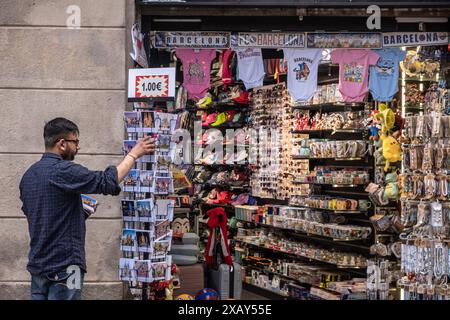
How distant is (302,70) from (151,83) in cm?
258

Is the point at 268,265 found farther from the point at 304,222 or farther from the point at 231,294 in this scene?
the point at 231,294

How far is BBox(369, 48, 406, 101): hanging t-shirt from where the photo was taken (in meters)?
9.04

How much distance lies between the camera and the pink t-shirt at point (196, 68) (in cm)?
904

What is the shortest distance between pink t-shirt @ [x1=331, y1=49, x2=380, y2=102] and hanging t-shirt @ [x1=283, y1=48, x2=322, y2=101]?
0.92ft

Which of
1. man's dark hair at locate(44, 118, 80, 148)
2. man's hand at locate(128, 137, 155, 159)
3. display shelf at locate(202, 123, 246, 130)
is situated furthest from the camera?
display shelf at locate(202, 123, 246, 130)

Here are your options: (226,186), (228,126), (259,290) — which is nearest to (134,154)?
(259,290)

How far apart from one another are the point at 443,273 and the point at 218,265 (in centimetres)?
247

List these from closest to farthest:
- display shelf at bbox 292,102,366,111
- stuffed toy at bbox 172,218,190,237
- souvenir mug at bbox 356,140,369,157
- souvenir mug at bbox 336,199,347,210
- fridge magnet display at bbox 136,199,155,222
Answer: fridge magnet display at bbox 136,199,155,222 → stuffed toy at bbox 172,218,190,237 → souvenir mug at bbox 356,140,369,157 → souvenir mug at bbox 336,199,347,210 → display shelf at bbox 292,102,366,111

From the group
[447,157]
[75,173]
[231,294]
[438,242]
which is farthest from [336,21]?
[75,173]

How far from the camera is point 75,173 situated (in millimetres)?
5398

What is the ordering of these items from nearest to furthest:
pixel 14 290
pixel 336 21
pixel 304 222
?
pixel 14 290 < pixel 336 21 < pixel 304 222

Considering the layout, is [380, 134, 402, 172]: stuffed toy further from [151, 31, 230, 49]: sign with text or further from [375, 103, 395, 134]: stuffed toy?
[151, 31, 230, 49]: sign with text

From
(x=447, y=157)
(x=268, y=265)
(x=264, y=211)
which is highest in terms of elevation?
(x=447, y=157)

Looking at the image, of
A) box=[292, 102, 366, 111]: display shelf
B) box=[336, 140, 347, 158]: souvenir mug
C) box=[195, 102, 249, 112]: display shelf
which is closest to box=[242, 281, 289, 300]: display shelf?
box=[336, 140, 347, 158]: souvenir mug
